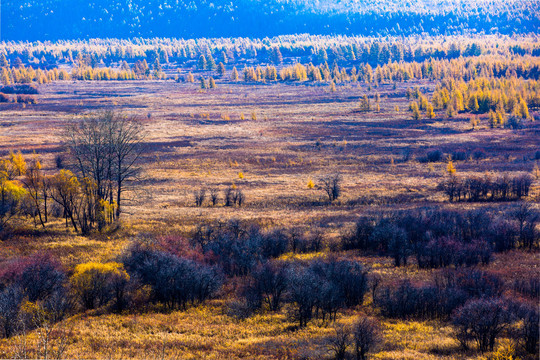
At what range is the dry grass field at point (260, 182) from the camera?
18.3 metres

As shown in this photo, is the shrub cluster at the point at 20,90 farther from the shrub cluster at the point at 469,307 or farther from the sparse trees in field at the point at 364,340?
the sparse trees in field at the point at 364,340

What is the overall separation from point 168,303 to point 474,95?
11499 centimetres

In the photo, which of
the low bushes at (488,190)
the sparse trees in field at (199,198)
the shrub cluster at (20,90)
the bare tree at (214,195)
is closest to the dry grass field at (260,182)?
the sparse trees in field at (199,198)

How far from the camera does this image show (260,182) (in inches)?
2238

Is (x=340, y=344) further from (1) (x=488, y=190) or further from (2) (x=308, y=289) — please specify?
(1) (x=488, y=190)

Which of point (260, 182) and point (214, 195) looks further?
point (260, 182)


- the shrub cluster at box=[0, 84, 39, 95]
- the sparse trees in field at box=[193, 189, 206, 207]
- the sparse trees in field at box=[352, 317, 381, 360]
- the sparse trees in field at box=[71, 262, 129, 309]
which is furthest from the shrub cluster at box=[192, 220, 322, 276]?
the shrub cluster at box=[0, 84, 39, 95]

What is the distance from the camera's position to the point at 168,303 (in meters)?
22.7

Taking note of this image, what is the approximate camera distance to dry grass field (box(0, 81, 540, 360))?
18.3 m

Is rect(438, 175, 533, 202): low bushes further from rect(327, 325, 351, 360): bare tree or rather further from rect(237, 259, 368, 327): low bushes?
rect(327, 325, 351, 360): bare tree

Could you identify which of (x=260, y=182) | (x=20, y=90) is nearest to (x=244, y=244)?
(x=260, y=182)

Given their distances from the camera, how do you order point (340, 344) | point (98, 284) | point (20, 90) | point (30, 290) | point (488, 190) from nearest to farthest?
1. point (340, 344)
2. point (98, 284)
3. point (30, 290)
4. point (488, 190)
5. point (20, 90)

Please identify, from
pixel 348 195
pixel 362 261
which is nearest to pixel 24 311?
pixel 362 261

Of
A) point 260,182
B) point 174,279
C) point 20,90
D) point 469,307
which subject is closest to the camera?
point 469,307
